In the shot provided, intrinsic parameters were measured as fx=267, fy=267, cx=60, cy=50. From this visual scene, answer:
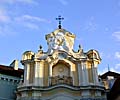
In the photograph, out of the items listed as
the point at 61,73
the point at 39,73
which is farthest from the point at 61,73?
the point at 39,73

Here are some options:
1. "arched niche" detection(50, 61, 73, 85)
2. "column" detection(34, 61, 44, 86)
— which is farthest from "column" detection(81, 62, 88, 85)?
"column" detection(34, 61, 44, 86)

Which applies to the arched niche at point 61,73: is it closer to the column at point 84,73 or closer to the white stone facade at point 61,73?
the white stone facade at point 61,73

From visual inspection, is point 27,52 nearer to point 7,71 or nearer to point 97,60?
point 7,71

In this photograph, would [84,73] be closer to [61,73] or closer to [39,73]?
[61,73]

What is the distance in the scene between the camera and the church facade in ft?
72.6

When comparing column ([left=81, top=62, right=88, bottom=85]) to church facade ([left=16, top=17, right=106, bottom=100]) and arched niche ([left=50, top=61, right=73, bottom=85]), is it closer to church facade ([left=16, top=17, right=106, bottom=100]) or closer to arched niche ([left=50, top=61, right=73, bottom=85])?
church facade ([left=16, top=17, right=106, bottom=100])

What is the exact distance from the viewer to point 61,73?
79.1ft

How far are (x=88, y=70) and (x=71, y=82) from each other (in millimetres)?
1904

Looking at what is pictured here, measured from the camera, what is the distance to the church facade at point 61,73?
22141mm

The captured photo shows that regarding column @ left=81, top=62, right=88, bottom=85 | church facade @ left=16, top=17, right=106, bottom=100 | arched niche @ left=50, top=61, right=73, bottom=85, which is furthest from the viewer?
arched niche @ left=50, top=61, right=73, bottom=85

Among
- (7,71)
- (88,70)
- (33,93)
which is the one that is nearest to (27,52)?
(7,71)

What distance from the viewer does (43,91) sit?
2228cm

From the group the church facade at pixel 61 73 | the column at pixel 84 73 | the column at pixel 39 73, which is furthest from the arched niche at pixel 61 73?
the column at pixel 84 73

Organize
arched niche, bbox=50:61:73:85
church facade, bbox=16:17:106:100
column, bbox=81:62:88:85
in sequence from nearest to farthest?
church facade, bbox=16:17:106:100
column, bbox=81:62:88:85
arched niche, bbox=50:61:73:85
